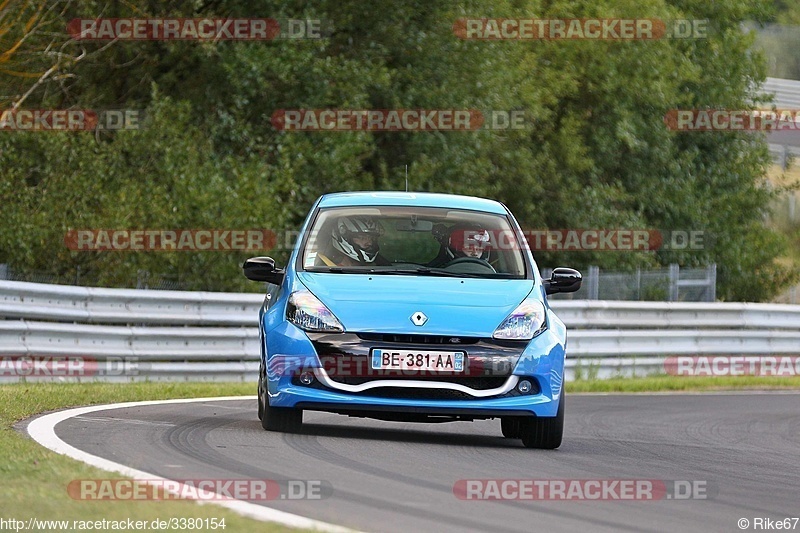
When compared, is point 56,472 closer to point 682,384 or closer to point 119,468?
point 119,468

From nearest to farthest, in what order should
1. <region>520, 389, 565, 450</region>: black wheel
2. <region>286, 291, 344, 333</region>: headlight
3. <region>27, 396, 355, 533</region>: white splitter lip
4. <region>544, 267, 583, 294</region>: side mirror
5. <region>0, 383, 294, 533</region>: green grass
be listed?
<region>0, 383, 294, 533</region>: green grass, <region>27, 396, 355, 533</region>: white splitter lip, <region>286, 291, 344, 333</region>: headlight, <region>520, 389, 565, 450</region>: black wheel, <region>544, 267, 583, 294</region>: side mirror

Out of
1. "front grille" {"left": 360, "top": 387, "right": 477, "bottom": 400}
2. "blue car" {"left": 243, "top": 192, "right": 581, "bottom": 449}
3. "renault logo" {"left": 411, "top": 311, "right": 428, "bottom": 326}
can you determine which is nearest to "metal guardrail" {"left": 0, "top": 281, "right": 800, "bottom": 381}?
"blue car" {"left": 243, "top": 192, "right": 581, "bottom": 449}

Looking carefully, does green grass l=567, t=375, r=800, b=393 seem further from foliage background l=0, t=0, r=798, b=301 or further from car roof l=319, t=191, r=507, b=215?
car roof l=319, t=191, r=507, b=215

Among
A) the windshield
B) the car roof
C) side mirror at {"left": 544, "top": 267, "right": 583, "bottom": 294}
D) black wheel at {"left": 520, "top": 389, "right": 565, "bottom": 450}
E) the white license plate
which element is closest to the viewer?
the white license plate

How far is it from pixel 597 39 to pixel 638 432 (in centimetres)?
2195

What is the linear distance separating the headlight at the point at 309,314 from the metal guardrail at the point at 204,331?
18.2 ft

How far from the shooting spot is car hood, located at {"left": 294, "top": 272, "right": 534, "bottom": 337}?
8930 millimetres

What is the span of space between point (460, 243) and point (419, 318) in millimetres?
1246

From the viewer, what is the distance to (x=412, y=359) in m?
8.90

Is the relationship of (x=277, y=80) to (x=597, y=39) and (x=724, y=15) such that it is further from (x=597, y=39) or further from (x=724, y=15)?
(x=724, y=15)

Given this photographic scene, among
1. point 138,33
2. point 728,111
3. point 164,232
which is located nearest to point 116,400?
point 164,232

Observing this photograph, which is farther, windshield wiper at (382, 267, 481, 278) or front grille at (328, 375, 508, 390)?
windshield wiper at (382, 267, 481, 278)

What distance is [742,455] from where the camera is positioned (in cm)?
1005

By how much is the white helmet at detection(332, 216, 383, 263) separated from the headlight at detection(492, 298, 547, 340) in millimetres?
1194
